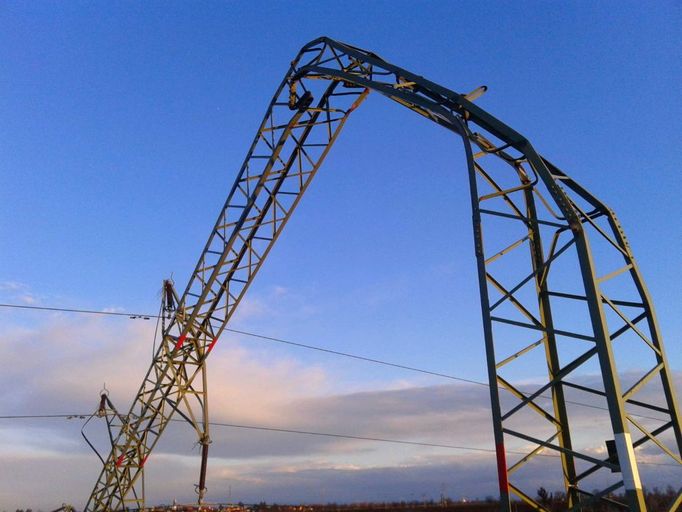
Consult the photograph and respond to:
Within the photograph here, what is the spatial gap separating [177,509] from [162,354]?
5363 millimetres

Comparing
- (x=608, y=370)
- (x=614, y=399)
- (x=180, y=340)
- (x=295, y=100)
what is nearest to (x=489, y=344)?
(x=608, y=370)

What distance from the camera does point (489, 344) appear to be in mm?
8344

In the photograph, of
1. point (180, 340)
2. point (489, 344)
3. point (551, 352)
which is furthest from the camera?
point (180, 340)

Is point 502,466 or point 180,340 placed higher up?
point 180,340

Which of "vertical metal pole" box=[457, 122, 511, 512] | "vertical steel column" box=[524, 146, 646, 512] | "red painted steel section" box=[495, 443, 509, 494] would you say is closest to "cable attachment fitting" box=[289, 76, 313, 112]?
"vertical metal pole" box=[457, 122, 511, 512]

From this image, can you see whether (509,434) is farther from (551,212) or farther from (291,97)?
(291,97)

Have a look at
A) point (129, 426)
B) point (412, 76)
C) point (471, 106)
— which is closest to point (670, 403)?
point (471, 106)

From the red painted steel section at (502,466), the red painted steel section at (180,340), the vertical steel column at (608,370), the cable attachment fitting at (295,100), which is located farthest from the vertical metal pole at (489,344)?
the red painted steel section at (180,340)

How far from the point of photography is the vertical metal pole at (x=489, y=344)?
794 centimetres

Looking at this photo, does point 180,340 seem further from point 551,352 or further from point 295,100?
point 551,352

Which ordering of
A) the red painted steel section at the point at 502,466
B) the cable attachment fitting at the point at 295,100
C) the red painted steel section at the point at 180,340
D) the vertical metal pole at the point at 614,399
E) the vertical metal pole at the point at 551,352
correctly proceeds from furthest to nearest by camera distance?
1. the red painted steel section at the point at 180,340
2. the cable attachment fitting at the point at 295,100
3. the vertical metal pole at the point at 551,352
4. the red painted steel section at the point at 502,466
5. the vertical metal pole at the point at 614,399

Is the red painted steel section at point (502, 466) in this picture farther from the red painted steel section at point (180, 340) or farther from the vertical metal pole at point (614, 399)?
the red painted steel section at point (180, 340)

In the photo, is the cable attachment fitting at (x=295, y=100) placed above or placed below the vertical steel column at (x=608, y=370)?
above

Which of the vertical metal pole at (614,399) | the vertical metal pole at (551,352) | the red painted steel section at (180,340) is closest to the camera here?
the vertical metal pole at (614,399)
